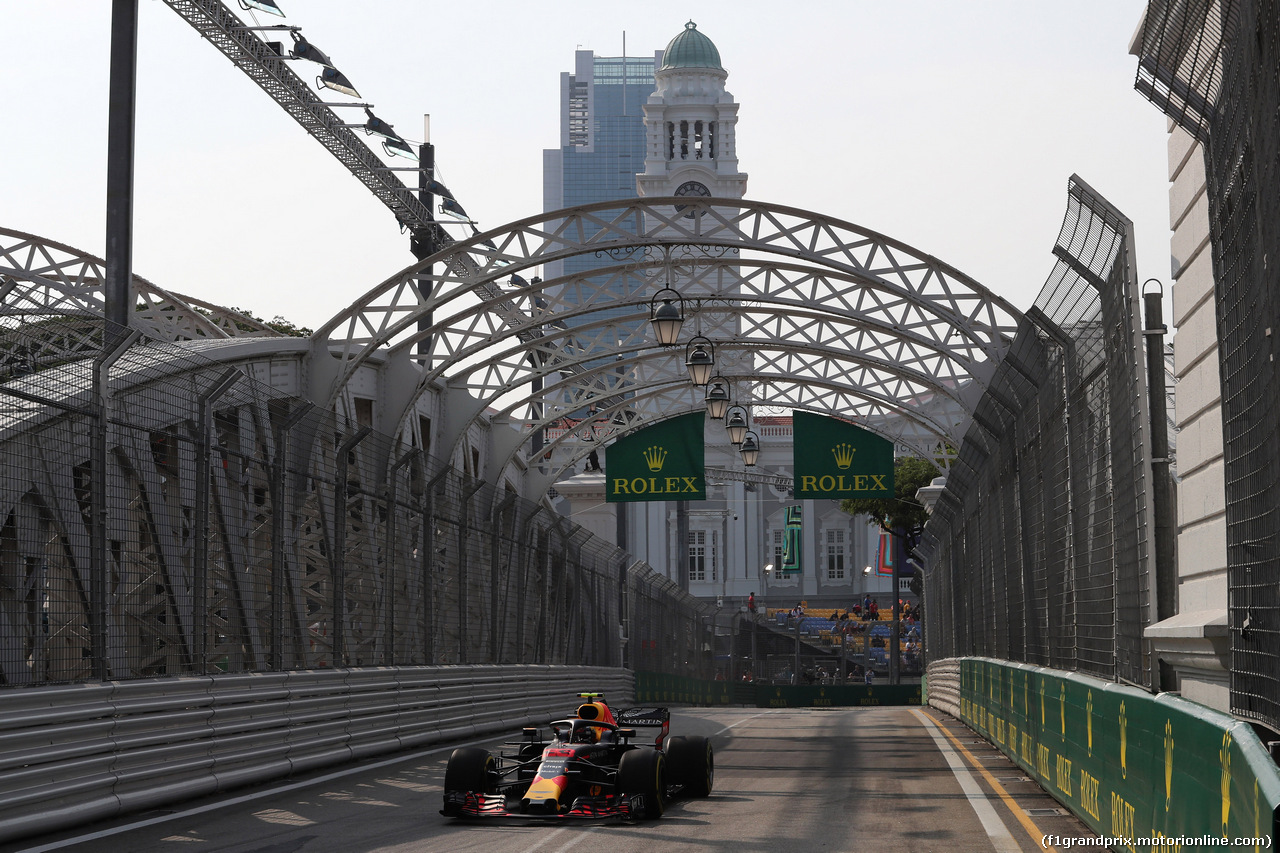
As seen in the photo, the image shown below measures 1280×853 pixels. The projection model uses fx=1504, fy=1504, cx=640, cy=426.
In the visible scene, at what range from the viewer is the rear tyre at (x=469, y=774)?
10077 millimetres

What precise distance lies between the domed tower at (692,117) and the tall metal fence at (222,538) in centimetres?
7444

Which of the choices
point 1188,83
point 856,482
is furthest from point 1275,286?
point 856,482

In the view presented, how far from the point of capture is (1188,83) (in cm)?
625

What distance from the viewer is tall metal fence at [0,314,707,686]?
9.98 metres

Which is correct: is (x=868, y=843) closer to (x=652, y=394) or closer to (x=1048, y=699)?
(x=1048, y=699)

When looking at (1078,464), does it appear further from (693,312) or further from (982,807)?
(693,312)

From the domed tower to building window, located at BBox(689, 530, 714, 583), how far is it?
72.8 feet

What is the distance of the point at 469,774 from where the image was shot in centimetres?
1012

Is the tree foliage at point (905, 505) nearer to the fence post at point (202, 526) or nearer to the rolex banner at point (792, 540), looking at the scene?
the rolex banner at point (792, 540)

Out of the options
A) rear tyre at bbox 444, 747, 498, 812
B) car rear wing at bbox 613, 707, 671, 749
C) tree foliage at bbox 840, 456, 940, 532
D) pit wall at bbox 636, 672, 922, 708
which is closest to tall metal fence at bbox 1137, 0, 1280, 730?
rear tyre at bbox 444, 747, 498, 812

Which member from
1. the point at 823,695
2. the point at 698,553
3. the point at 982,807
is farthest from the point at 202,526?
the point at 698,553

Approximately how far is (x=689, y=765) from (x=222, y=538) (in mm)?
4911

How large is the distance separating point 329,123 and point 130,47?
44.9ft

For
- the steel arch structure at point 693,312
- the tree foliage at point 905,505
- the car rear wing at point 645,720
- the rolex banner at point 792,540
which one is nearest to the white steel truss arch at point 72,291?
the steel arch structure at point 693,312
